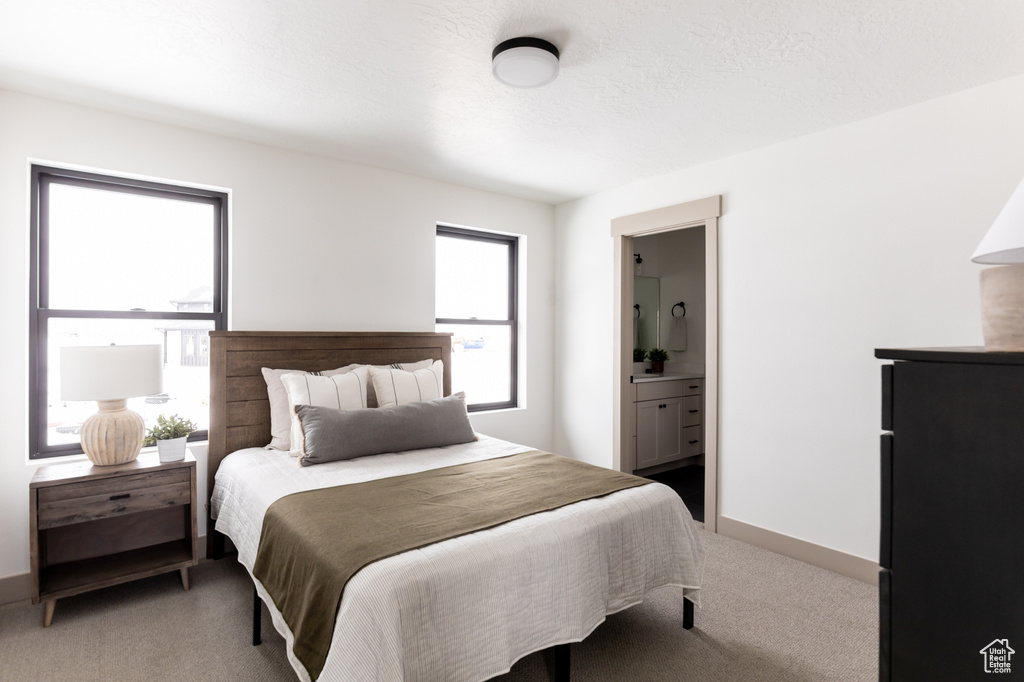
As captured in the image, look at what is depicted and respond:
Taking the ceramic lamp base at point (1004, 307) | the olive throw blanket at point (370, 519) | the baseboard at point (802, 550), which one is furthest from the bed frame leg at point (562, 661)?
the baseboard at point (802, 550)

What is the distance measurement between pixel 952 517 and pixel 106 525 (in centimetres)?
355

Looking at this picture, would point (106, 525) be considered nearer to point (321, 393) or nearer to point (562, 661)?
point (321, 393)

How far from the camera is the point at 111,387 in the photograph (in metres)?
2.50

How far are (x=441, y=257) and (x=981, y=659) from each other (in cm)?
392

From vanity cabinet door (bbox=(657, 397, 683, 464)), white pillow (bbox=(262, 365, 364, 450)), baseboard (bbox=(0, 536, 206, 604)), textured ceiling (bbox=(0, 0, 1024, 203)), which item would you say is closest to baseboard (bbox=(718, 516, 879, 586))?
vanity cabinet door (bbox=(657, 397, 683, 464))

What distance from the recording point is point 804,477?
125 inches

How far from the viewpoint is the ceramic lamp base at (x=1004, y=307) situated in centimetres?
89

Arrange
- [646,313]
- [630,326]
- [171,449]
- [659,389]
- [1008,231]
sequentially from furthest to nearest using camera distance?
1. [646,313]
2. [659,389]
3. [630,326]
4. [171,449]
5. [1008,231]

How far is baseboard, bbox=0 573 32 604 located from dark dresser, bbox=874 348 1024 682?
3514 millimetres

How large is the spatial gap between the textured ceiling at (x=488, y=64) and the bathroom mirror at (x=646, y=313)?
7.95 feet

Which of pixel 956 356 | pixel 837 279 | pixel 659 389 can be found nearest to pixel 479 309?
pixel 659 389

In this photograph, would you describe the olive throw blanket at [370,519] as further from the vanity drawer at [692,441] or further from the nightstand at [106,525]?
the vanity drawer at [692,441]

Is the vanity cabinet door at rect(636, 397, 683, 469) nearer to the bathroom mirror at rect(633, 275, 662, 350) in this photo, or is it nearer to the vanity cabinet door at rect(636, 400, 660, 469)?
the vanity cabinet door at rect(636, 400, 660, 469)

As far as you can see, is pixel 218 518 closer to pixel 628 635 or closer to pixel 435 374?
pixel 435 374
